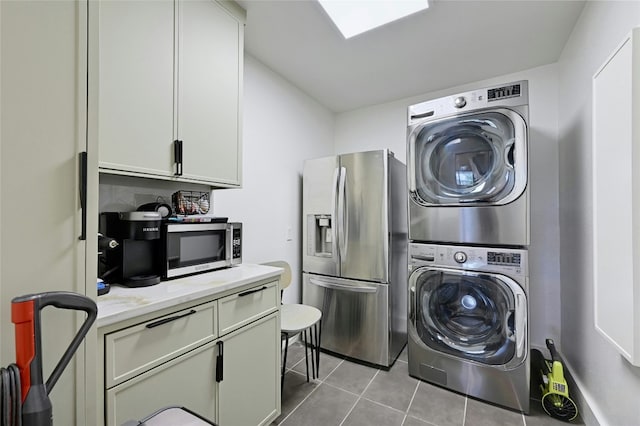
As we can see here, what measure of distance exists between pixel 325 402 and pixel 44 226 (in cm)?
188

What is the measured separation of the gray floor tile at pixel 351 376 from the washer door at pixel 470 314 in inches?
21.8

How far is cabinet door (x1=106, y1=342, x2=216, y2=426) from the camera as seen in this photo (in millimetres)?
925

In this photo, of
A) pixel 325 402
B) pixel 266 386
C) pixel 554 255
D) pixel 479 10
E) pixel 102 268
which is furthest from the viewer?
pixel 554 255

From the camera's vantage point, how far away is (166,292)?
3.78 feet

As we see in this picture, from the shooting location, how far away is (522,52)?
219 centimetres

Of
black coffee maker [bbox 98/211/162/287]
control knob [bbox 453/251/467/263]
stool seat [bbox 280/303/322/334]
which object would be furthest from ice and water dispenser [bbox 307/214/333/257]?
black coffee maker [bbox 98/211/162/287]

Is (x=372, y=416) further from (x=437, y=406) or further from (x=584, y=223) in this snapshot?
(x=584, y=223)

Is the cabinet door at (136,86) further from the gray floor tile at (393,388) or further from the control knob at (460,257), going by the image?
the gray floor tile at (393,388)

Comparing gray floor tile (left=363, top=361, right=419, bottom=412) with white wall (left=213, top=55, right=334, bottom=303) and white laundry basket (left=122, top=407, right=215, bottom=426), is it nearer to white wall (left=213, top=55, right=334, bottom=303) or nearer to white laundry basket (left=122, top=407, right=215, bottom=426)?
white wall (left=213, top=55, right=334, bottom=303)

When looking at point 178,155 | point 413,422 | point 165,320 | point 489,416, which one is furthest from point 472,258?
point 178,155

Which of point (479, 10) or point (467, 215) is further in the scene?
point (467, 215)

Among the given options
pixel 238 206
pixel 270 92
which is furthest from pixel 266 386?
pixel 270 92

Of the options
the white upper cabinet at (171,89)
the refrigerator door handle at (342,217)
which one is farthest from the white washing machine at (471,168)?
the white upper cabinet at (171,89)

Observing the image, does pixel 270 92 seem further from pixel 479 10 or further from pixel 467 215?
pixel 467 215
